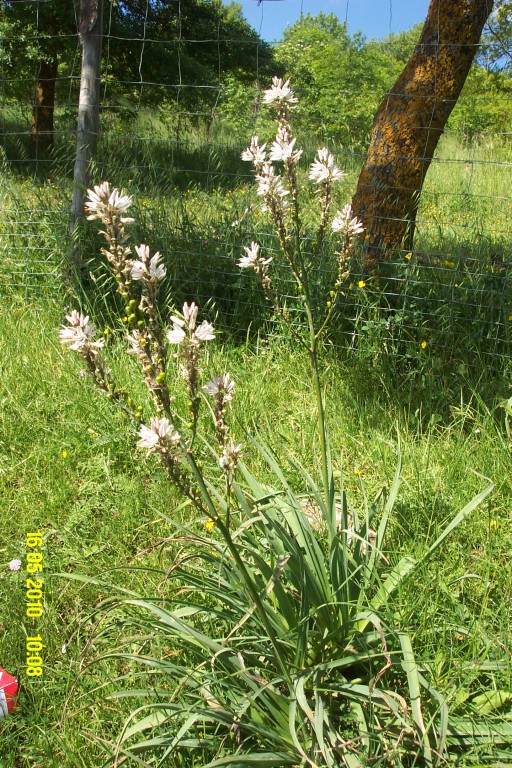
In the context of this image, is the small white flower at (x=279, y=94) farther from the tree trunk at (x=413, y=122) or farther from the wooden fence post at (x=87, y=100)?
the wooden fence post at (x=87, y=100)

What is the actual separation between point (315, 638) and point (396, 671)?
248 millimetres

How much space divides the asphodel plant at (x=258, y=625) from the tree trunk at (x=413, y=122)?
194 cm

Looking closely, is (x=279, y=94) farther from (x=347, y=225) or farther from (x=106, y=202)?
(x=106, y=202)

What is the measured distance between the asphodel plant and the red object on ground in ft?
1.03

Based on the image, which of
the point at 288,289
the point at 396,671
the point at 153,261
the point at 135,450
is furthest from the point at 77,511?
the point at 288,289

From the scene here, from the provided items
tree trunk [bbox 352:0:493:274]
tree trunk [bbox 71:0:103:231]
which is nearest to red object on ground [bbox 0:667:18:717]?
tree trunk [bbox 352:0:493:274]

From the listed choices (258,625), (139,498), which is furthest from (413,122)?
(258,625)

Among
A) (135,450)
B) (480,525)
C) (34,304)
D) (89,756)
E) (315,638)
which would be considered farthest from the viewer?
(34,304)

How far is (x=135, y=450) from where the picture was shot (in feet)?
10.00

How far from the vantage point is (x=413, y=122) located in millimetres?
3908

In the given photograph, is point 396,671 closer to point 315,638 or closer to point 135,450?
point 315,638

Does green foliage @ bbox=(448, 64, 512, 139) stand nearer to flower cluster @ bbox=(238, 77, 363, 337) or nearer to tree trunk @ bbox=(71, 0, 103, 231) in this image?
tree trunk @ bbox=(71, 0, 103, 231)
